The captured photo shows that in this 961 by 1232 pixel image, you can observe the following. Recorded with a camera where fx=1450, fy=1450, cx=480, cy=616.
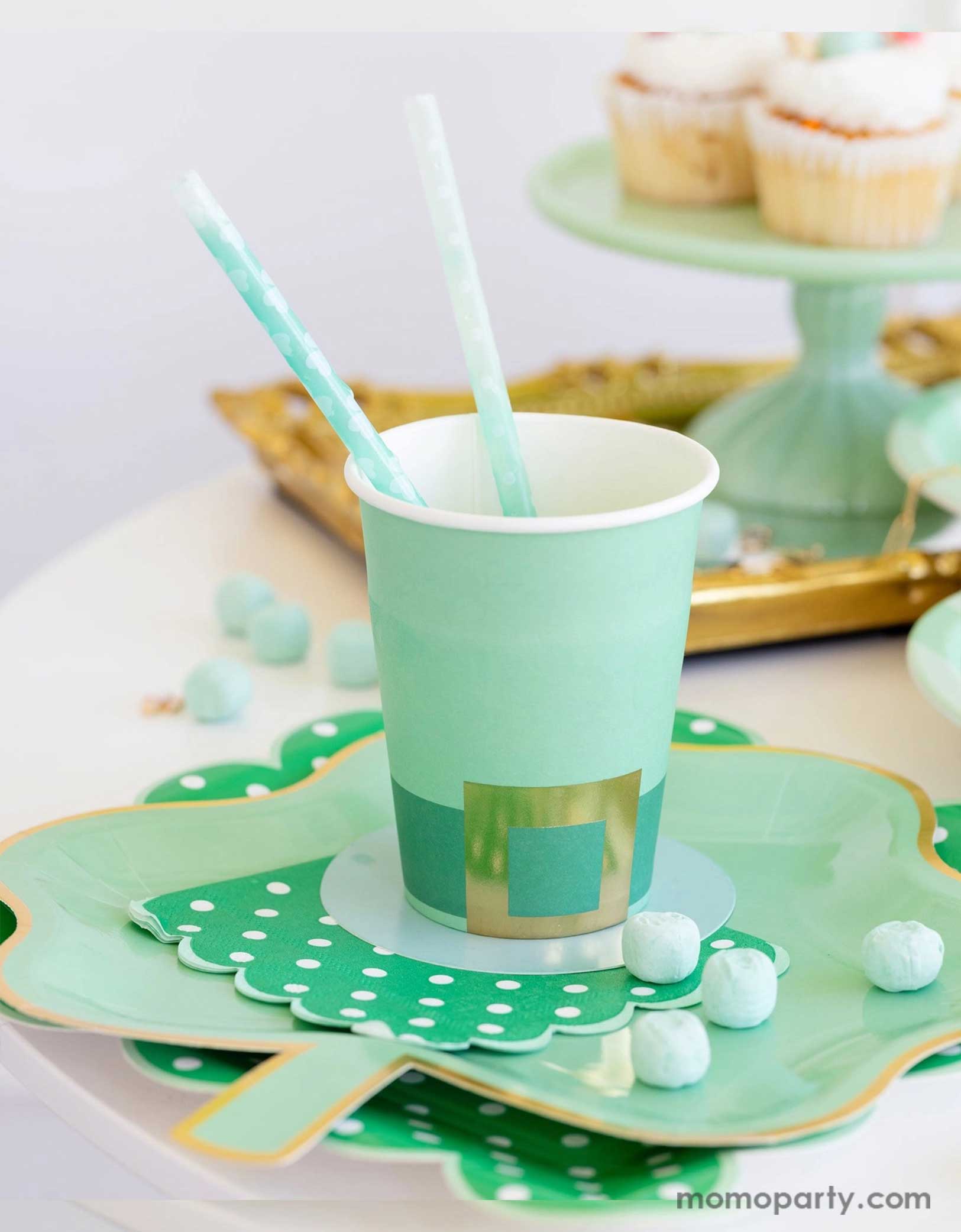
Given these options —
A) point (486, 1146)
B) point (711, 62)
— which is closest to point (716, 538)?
point (711, 62)

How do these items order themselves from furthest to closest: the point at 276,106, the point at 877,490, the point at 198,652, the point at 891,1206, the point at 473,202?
1. the point at 473,202
2. the point at 276,106
3. the point at 877,490
4. the point at 198,652
5. the point at 891,1206

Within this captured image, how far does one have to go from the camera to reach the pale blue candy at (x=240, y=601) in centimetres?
73

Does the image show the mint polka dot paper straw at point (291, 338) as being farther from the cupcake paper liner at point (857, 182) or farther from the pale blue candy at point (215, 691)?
the cupcake paper liner at point (857, 182)

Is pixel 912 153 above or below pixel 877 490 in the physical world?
above

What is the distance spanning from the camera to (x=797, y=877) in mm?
477

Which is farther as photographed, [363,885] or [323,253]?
[323,253]

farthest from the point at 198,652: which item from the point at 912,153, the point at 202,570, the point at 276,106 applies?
the point at 276,106

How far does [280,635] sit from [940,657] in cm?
31

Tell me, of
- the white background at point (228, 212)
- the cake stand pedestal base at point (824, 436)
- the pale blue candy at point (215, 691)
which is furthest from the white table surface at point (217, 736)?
the white background at point (228, 212)

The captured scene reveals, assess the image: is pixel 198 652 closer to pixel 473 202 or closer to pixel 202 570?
pixel 202 570

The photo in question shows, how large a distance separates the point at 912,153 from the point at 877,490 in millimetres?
197

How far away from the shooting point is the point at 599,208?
2.95 ft

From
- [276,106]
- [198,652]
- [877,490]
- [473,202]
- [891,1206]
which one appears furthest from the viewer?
[473,202]

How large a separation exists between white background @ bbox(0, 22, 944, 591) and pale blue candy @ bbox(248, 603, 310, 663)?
0.94m
